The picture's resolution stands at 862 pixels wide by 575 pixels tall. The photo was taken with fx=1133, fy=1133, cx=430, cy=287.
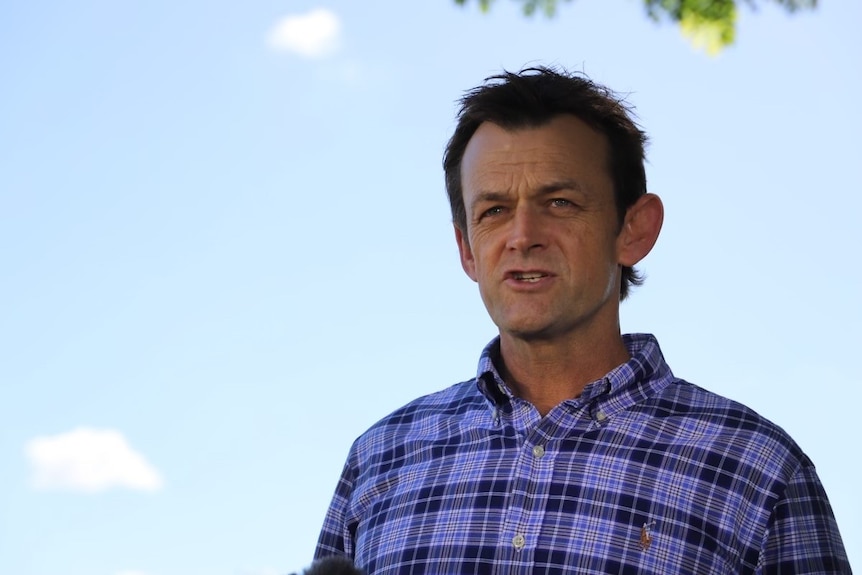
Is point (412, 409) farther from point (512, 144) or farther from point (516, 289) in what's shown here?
point (512, 144)

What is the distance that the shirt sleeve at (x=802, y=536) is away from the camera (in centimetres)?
219

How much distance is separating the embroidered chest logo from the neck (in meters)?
0.39

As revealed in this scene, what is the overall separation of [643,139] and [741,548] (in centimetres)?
113

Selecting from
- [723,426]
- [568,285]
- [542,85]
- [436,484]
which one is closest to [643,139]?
[542,85]

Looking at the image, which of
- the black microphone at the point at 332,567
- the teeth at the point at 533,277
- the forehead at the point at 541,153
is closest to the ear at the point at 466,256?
the forehead at the point at 541,153

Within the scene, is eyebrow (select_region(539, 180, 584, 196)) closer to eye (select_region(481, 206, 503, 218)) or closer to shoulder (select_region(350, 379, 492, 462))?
eye (select_region(481, 206, 503, 218))

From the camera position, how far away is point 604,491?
2.33m

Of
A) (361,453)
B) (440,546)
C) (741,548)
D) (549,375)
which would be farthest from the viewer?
(361,453)

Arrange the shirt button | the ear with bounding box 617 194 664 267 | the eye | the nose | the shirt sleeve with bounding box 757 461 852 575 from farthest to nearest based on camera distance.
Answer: the ear with bounding box 617 194 664 267 → the eye → the nose → the shirt button → the shirt sleeve with bounding box 757 461 852 575

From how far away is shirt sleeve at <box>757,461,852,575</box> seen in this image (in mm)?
2189

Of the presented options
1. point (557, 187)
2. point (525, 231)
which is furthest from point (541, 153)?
point (525, 231)

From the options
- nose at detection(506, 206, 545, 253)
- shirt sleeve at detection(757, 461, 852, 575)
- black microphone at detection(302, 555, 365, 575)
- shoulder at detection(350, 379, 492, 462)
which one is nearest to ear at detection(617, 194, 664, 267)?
nose at detection(506, 206, 545, 253)

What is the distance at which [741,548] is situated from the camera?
7.31 ft

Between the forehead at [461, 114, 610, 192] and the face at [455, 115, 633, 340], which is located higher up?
the forehead at [461, 114, 610, 192]
